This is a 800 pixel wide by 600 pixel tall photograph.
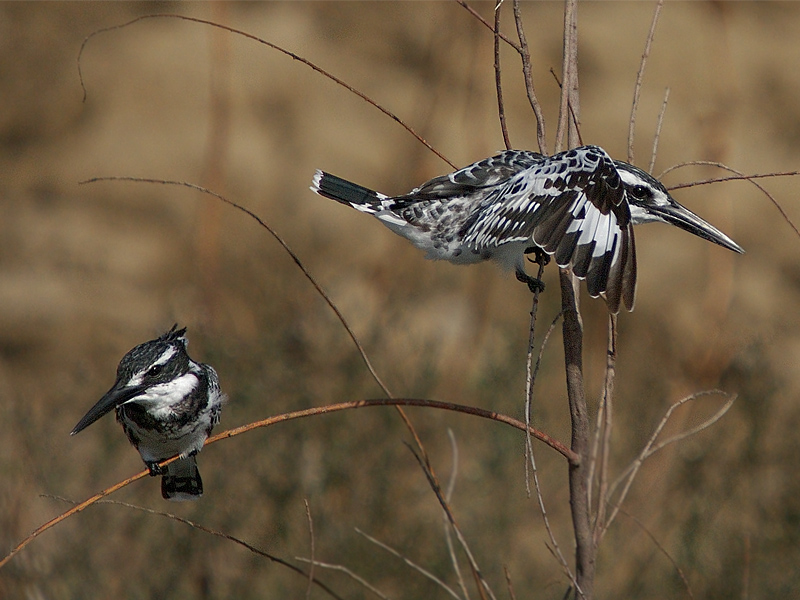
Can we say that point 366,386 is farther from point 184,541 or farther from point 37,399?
point 37,399

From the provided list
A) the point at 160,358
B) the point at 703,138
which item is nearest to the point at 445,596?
the point at 160,358

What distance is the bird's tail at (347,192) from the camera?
7.96ft

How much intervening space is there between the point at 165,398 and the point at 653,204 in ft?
4.22

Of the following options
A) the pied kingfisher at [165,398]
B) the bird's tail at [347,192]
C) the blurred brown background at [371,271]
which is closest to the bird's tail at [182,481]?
the pied kingfisher at [165,398]

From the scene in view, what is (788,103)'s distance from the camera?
5273 millimetres

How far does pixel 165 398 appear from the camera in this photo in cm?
241

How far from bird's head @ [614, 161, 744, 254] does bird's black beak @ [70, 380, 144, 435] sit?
1237 mm

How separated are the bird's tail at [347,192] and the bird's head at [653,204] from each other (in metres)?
0.64

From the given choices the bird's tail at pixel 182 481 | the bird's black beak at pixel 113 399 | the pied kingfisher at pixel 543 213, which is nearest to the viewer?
the pied kingfisher at pixel 543 213

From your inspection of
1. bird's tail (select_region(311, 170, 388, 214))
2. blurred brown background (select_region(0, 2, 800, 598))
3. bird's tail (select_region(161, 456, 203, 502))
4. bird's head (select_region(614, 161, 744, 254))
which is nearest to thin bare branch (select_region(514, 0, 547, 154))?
bird's head (select_region(614, 161, 744, 254))

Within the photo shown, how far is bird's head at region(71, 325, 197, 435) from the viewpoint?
2.28 metres

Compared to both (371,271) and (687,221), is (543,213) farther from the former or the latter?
(371,271)

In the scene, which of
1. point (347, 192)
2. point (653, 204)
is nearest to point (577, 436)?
point (653, 204)

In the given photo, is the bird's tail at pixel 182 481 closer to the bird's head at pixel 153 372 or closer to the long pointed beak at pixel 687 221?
the bird's head at pixel 153 372
